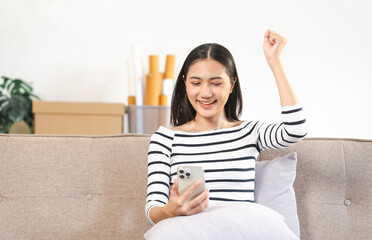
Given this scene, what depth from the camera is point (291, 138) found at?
114 centimetres

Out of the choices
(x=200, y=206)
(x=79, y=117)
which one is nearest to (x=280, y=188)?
(x=200, y=206)

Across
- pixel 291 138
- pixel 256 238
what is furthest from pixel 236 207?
pixel 291 138

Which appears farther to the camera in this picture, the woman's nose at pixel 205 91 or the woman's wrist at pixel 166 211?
the woman's nose at pixel 205 91

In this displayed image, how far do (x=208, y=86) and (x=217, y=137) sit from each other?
0.51 feet

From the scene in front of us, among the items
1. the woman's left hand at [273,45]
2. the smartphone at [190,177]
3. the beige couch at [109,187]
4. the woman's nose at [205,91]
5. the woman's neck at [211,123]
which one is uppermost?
the woman's left hand at [273,45]

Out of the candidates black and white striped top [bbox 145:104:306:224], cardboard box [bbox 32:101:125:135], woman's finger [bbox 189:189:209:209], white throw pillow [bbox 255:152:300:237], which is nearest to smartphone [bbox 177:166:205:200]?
woman's finger [bbox 189:189:209:209]

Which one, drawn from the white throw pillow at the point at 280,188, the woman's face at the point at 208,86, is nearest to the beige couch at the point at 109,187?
the white throw pillow at the point at 280,188

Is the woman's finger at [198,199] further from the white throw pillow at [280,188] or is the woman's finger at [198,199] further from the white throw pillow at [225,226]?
the white throw pillow at [280,188]

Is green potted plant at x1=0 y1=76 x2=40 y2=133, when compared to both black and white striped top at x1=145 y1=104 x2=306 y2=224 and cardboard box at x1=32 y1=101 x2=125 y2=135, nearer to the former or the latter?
cardboard box at x1=32 y1=101 x2=125 y2=135

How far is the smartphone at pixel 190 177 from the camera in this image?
1.03 metres

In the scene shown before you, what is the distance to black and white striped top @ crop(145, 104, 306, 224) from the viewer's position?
1207 millimetres

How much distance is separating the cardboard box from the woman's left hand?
1.57 metres

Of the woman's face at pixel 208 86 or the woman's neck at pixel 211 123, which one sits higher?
the woman's face at pixel 208 86

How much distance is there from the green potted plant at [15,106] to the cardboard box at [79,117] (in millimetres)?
273
